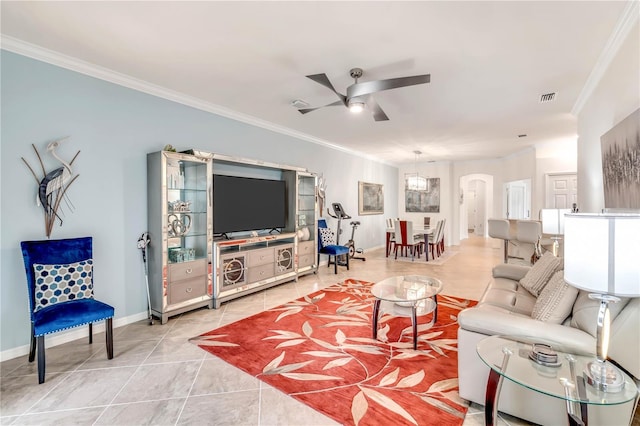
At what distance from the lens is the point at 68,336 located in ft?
9.73

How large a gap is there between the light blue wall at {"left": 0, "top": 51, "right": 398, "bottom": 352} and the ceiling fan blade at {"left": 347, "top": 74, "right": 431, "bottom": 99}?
2354 millimetres

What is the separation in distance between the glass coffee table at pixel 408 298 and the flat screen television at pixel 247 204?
87.4 inches

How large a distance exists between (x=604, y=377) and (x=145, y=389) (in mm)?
2793

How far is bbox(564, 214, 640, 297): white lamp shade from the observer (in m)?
1.28

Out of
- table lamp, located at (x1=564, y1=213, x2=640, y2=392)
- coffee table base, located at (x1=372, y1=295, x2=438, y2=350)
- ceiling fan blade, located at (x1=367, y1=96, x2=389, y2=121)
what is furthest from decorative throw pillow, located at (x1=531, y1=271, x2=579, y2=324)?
ceiling fan blade, located at (x1=367, y1=96, x2=389, y2=121)

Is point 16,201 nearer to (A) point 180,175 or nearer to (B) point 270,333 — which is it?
(A) point 180,175

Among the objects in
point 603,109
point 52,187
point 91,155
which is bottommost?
point 52,187

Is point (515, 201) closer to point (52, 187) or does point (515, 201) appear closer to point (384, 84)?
point (384, 84)

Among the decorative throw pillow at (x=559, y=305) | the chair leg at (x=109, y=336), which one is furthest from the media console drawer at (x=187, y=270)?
the decorative throw pillow at (x=559, y=305)

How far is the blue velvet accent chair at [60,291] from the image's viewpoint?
2348 millimetres

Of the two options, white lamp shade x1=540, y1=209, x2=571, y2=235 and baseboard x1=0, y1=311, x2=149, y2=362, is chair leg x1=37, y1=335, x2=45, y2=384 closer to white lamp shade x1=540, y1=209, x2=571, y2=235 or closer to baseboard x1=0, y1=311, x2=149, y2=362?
baseboard x1=0, y1=311, x2=149, y2=362

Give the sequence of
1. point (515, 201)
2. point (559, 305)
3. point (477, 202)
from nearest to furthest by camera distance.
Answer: point (559, 305)
point (515, 201)
point (477, 202)

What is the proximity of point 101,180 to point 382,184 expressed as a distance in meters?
7.30

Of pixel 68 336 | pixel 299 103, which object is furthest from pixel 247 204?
pixel 68 336
